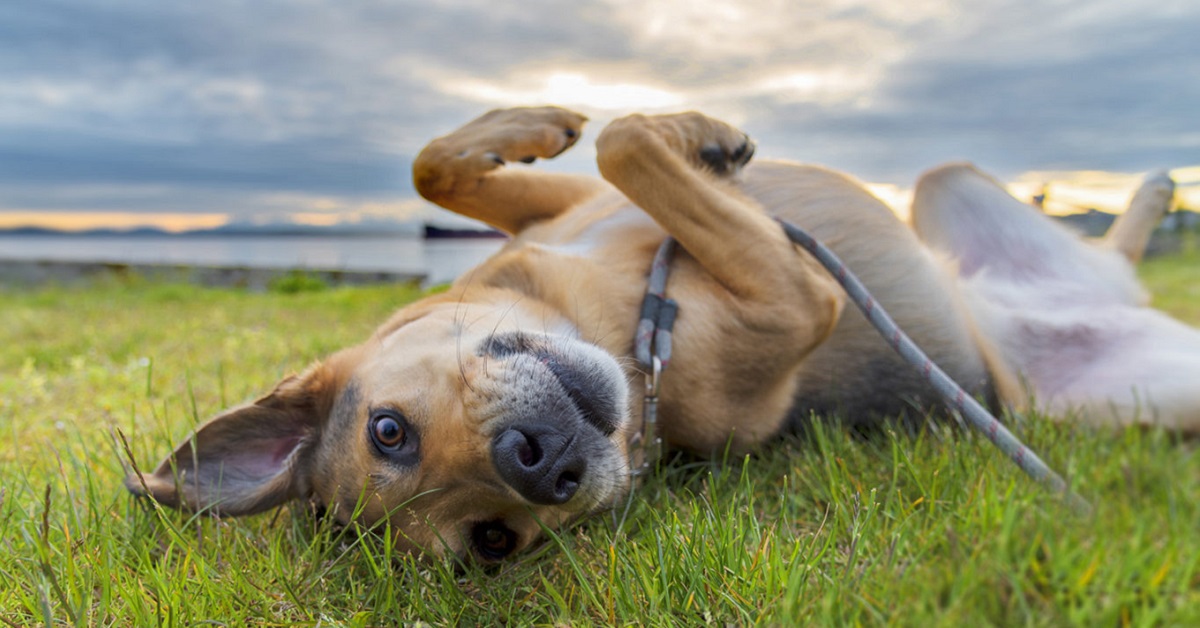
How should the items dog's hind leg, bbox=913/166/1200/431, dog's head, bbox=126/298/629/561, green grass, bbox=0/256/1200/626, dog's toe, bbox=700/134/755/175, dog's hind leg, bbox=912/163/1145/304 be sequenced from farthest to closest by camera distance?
dog's hind leg, bbox=912/163/1145/304 → dog's hind leg, bbox=913/166/1200/431 → dog's toe, bbox=700/134/755/175 → dog's head, bbox=126/298/629/561 → green grass, bbox=0/256/1200/626

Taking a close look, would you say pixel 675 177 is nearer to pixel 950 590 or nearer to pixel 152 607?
pixel 950 590

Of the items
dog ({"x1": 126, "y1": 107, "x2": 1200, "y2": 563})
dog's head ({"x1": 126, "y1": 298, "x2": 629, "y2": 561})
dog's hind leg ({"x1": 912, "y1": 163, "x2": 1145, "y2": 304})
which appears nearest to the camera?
dog's head ({"x1": 126, "y1": 298, "x2": 629, "y2": 561})

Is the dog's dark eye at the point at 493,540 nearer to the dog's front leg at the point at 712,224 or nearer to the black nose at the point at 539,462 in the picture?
the black nose at the point at 539,462

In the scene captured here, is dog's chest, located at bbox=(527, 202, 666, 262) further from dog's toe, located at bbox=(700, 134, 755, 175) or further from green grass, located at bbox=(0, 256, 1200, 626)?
green grass, located at bbox=(0, 256, 1200, 626)

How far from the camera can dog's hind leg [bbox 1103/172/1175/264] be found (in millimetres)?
5215

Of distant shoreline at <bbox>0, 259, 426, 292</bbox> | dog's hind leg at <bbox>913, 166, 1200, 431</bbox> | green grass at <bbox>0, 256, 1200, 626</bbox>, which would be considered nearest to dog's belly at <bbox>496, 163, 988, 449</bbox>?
green grass at <bbox>0, 256, 1200, 626</bbox>

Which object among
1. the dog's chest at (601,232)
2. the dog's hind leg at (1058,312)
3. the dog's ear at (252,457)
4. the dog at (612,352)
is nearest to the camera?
the dog at (612,352)

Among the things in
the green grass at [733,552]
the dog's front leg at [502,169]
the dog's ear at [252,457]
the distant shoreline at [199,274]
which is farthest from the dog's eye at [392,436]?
the distant shoreline at [199,274]

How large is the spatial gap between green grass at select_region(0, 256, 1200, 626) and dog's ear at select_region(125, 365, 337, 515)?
0.11 meters

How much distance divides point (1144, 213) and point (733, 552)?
4.83 m

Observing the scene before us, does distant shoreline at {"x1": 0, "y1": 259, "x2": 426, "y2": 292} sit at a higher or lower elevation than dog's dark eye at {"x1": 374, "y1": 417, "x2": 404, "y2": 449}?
lower

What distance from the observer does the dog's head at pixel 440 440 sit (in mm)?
→ 2211

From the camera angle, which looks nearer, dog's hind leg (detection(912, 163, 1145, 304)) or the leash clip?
the leash clip

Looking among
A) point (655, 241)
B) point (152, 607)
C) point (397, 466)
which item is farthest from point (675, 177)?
point (152, 607)
